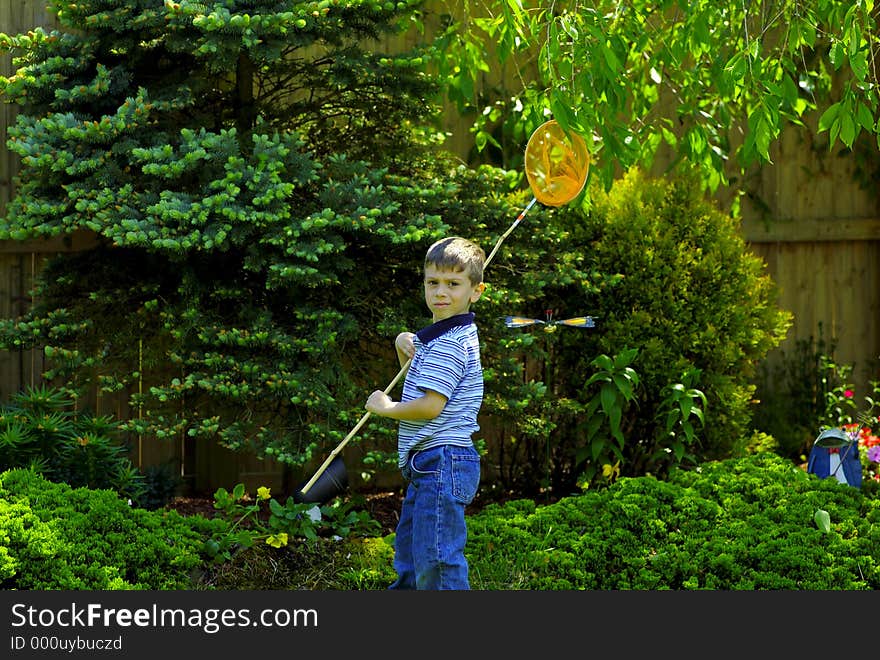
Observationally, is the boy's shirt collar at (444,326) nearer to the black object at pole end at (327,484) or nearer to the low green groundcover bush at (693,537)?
the black object at pole end at (327,484)

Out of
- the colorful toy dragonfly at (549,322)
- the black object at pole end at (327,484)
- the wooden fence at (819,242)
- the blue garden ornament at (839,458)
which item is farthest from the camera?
the wooden fence at (819,242)

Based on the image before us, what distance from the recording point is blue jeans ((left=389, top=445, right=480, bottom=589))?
3.44m

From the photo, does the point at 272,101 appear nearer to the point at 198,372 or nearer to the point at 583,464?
the point at 198,372

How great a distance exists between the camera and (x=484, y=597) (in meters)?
3.35

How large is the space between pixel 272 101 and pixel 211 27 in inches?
37.5

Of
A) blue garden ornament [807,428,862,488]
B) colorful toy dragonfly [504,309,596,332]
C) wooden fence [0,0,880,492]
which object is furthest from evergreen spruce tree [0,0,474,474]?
wooden fence [0,0,880,492]

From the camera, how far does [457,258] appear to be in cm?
345

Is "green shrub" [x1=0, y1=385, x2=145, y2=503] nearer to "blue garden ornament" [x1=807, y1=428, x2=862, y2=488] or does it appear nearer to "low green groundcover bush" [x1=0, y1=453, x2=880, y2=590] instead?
"low green groundcover bush" [x1=0, y1=453, x2=880, y2=590]

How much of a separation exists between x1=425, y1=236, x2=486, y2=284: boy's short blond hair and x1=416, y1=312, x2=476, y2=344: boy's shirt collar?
0.41ft

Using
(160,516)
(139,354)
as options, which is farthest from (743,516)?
(139,354)

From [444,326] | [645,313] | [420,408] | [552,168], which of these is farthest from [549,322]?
[420,408]

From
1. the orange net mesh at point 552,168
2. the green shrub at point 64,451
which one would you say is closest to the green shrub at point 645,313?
the orange net mesh at point 552,168

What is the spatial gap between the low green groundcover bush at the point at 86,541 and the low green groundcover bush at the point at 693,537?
1.17 metres

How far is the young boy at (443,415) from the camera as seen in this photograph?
135 inches
